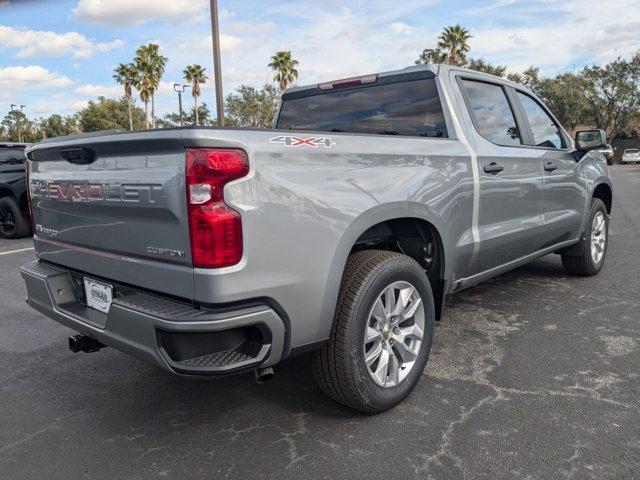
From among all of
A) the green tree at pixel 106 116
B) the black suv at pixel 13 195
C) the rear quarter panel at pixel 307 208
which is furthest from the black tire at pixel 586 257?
the green tree at pixel 106 116

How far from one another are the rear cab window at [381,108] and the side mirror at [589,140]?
2.08m

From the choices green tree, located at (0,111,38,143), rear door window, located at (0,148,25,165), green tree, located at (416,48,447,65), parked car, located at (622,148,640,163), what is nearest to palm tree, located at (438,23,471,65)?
green tree, located at (416,48,447,65)

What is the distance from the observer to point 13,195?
9.25 meters

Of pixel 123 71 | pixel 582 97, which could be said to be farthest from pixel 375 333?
pixel 582 97

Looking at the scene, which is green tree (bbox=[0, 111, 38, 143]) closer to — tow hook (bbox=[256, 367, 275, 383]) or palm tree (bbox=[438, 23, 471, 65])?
palm tree (bbox=[438, 23, 471, 65])

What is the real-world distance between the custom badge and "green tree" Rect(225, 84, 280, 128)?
4202cm

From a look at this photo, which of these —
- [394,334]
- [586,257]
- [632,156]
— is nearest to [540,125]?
[586,257]

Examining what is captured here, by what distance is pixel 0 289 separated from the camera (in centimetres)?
567

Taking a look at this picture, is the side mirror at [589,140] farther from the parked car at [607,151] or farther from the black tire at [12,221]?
the black tire at [12,221]

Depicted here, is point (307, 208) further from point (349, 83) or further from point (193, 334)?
point (349, 83)

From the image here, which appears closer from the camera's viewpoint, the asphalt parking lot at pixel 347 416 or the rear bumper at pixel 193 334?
the rear bumper at pixel 193 334

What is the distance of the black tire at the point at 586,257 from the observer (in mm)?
5184

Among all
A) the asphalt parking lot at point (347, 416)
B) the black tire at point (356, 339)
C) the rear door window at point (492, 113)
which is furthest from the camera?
the rear door window at point (492, 113)

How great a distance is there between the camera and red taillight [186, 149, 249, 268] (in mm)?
2059
